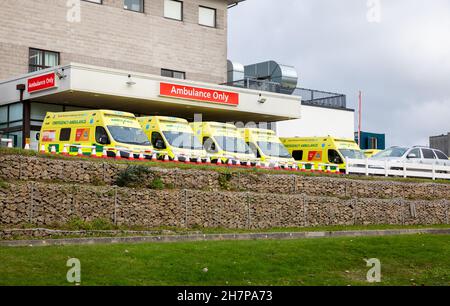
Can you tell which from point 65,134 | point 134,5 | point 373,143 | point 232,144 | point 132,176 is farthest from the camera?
point 373,143

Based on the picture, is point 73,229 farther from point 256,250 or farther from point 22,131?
point 22,131

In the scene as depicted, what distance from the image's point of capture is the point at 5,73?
130ft

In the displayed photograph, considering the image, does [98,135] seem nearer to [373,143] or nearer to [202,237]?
[202,237]

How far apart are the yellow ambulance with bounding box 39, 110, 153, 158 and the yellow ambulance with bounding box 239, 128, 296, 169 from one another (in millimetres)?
6297

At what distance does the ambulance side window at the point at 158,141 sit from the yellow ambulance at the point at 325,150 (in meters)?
8.36

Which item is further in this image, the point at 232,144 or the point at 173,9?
the point at 173,9

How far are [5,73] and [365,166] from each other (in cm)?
1794

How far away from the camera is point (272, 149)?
3716 centimetres

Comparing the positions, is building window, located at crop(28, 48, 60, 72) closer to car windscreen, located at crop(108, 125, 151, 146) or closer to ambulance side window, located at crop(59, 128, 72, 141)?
ambulance side window, located at crop(59, 128, 72, 141)

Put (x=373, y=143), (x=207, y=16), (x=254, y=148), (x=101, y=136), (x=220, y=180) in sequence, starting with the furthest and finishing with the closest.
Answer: (x=373, y=143)
(x=207, y=16)
(x=254, y=148)
(x=101, y=136)
(x=220, y=180)

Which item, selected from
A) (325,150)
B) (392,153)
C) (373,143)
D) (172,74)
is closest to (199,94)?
(172,74)

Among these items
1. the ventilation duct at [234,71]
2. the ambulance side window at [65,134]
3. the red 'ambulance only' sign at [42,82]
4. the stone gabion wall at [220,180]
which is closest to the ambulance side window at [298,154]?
the stone gabion wall at [220,180]

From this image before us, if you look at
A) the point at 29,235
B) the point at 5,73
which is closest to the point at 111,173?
the point at 29,235

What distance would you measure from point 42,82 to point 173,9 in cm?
1267
